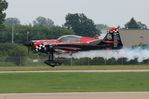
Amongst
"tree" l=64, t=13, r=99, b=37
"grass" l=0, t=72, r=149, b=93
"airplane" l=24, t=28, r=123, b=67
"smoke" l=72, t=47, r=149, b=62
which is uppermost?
"tree" l=64, t=13, r=99, b=37

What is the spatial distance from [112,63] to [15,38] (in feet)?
166

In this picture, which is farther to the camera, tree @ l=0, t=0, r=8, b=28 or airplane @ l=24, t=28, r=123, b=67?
tree @ l=0, t=0, r=8, b=28

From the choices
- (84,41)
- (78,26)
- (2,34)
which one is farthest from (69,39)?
(78,26)

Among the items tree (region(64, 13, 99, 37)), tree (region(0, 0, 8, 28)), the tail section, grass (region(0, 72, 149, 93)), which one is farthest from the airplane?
tree (region(64, 13, 99, 37))

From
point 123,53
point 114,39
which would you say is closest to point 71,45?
point 114,39

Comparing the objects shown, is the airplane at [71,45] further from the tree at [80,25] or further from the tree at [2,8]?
the tree at [80,25]

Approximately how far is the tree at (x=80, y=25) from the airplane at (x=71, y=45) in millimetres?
74306

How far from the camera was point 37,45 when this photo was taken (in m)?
51.6

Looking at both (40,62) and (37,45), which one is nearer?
(37,45)

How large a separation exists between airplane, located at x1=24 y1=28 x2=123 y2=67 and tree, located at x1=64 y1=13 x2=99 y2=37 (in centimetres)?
7431

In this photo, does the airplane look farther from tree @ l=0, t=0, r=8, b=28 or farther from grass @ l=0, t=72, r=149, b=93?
tree @ l=0, t=0, r=8, b=28

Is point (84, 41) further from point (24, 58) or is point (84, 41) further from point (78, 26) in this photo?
point (78, 26)

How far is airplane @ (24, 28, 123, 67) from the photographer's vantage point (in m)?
51.7

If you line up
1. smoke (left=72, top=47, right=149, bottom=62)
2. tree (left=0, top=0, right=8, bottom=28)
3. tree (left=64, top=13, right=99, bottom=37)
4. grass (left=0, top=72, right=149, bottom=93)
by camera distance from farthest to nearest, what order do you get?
tree (left=64, top=13, right=99, bottom=37) → tree (left=0, top=0, right=8, bottom=28) → smoke (left=72, top=47, right=149, bottom=62) → grass (left=0, top=72, right=149, bottom=93)
